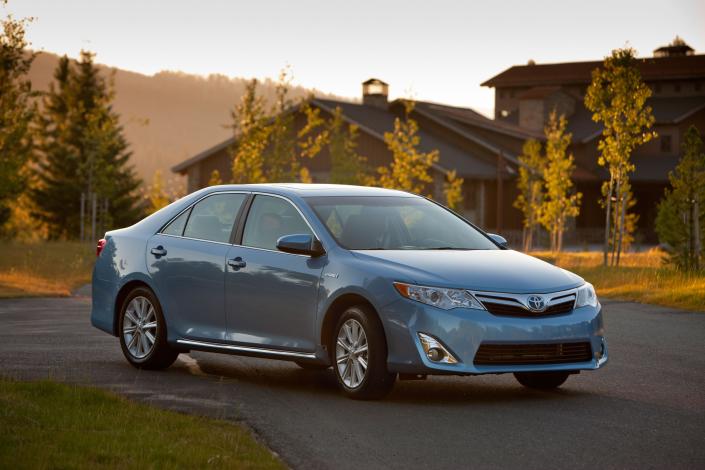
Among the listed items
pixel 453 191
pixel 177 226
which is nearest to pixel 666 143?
pixel 453 191

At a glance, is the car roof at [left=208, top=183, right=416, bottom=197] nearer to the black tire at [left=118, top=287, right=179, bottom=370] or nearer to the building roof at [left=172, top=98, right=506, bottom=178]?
the black tire at [left=118, top=287, right=179, bottom=370]

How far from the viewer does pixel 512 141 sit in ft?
192

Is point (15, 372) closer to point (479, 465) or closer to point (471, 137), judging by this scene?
point (479, 465)

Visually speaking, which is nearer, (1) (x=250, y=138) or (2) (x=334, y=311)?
(2) (x=334, y=311)

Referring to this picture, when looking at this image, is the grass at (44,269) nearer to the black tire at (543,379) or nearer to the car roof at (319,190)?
the car roof at (319,190)

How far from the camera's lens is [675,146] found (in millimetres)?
61375

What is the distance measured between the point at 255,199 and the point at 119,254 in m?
1.68

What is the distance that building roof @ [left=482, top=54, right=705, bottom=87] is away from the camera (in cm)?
6881

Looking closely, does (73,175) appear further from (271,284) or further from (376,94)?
(271,284)

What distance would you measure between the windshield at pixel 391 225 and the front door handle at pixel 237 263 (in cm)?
73

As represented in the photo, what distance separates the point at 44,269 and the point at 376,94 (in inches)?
1342

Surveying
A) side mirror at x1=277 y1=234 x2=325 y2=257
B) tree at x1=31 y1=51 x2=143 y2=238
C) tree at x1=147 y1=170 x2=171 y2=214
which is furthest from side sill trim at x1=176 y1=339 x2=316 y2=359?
tree at x1=31 y1=51 x2=143 y2=238

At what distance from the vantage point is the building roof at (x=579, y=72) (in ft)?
226

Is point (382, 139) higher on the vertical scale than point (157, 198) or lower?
higher
